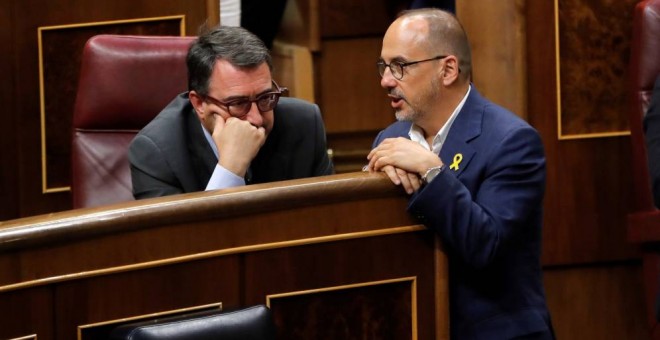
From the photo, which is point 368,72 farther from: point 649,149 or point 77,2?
point 649,149

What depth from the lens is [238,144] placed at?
173 centimetres

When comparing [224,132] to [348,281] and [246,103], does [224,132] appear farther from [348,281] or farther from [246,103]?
[348,281]

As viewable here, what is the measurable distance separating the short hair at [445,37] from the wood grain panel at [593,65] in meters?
0.63

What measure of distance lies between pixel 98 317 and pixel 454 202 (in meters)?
0.43

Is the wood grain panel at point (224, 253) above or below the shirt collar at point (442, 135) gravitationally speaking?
below

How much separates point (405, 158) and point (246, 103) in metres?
0.41

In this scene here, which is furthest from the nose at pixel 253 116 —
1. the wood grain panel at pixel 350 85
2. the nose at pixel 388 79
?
the wood grain panel at pixel 350 85

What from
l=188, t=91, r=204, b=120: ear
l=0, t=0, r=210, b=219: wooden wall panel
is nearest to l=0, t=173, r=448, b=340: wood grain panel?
l=188, t=91, r=204, b=120: ear

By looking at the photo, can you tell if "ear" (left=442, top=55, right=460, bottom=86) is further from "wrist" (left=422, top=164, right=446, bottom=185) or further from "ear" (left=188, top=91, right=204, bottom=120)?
"ear" (left=188, top=91, right=204, bottom=120)

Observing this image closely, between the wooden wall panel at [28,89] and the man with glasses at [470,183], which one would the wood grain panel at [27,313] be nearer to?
the man with glasses at [470,183]

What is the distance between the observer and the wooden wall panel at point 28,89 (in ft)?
7.89

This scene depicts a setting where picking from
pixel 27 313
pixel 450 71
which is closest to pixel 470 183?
pixel 450 71

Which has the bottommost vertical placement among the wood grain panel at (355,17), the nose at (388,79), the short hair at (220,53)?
the nose at (388,79)

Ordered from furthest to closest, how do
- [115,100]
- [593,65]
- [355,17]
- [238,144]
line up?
[355,17], [593,65], [115,100], [238,144]
